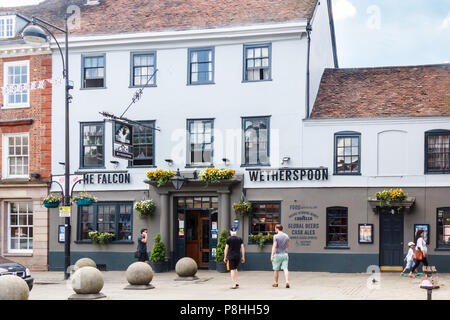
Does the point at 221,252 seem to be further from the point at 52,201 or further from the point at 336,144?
the point at 52,201

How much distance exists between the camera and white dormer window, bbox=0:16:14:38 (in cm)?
2862

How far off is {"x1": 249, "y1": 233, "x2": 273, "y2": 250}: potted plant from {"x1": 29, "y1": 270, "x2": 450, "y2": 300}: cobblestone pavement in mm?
1056

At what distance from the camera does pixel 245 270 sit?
2522 centimetres

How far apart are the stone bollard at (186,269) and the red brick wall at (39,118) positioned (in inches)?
342

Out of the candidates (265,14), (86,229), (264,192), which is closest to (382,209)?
(264,192)

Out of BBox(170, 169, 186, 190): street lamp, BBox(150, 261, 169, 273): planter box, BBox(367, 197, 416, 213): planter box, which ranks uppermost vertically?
BBox(170, 169, 186, 190): street lamp

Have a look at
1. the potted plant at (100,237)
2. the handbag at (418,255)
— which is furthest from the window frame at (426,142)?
the potted plant at (100,237)

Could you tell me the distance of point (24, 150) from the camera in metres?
27.9

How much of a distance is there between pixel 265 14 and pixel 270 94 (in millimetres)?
3261

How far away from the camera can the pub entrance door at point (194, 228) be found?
26.1m

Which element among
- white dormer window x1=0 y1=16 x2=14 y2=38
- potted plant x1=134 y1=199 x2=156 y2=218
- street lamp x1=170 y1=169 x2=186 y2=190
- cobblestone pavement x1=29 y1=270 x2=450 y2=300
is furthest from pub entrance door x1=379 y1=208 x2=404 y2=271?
white dormer window x1=0 y1=16 x2=14 y2=38

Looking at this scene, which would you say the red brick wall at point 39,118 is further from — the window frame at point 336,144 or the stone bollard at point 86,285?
the window frame at point 336,144

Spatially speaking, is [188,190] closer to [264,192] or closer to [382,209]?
[264,192]

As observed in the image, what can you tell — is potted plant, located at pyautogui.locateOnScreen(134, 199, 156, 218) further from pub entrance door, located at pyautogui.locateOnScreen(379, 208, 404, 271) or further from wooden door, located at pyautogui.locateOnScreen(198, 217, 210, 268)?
pub entrance door, located at pyautogui.locateOnScreen(379, 208, 404, 271)
